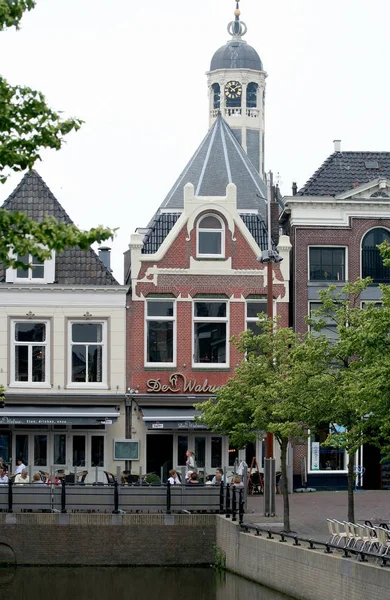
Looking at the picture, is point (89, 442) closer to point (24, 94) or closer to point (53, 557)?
point (53, 557)

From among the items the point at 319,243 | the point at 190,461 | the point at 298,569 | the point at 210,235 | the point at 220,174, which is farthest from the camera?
the point at 220,174

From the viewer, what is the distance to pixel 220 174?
5662 centimetres

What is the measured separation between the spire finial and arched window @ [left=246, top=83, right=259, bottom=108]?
21.1ft

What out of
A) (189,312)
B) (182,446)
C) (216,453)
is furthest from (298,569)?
(189,312)

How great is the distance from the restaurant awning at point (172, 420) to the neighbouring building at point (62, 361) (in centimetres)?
109

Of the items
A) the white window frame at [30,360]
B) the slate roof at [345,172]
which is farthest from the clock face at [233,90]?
the white window frame at [30,360]

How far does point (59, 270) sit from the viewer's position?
2055 inches

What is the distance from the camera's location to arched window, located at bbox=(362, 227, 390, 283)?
5312 cm

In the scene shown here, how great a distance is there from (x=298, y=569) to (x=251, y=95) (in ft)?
289

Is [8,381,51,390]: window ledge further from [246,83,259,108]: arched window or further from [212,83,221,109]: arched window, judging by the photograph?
[246,83,259,108]: arched window

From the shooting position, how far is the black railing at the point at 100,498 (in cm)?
4025

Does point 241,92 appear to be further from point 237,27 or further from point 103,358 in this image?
point 103,358

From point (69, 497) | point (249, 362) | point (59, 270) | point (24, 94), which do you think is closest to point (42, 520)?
point (69, 497)

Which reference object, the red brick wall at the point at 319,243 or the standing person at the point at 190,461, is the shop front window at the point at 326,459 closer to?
the red brick wall at the point at 319,243
